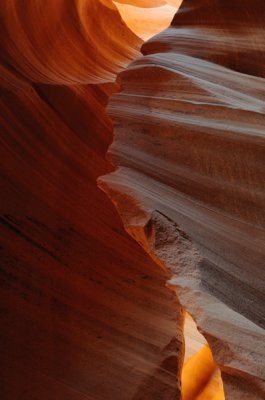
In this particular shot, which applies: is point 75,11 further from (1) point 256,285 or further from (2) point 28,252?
(1) point 256,285

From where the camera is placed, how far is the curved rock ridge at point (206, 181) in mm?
1361

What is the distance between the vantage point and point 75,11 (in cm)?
587

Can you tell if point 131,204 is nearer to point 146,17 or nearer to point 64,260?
point 64,260

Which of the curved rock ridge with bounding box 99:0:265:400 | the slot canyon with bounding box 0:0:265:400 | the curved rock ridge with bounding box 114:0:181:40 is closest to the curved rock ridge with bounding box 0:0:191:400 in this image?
the slot canyon with bounding box 0:0:265:400

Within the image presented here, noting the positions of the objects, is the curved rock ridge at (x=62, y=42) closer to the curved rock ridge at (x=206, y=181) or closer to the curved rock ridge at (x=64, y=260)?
the curved rock ridge at (x=64, y=260)

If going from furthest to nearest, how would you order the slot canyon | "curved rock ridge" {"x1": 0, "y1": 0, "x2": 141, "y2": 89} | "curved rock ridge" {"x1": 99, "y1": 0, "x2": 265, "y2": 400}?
"curved rock ridge" {"x1": 0, "y1": 0, "x2": 141, "y2": 89} → the slot canyon → "curved rock ridge" {"x1": 99, "y1": 0, "x2": 265, "y2": 400}

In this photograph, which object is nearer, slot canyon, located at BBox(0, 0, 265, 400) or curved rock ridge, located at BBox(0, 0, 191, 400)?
slot canyon, located at BBox(0, 0, 265, 400)

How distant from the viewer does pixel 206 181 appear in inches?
82.5

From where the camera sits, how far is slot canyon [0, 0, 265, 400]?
1691mm

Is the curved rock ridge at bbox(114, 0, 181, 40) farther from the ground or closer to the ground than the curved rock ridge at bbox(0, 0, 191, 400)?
farther from the ground

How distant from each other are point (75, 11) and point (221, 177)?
4.62 meters

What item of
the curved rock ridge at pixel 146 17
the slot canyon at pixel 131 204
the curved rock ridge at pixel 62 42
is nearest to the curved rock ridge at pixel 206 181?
the slot canyon at pixel 131 204

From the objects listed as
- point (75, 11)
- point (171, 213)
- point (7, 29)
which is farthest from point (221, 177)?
point (75, 11)

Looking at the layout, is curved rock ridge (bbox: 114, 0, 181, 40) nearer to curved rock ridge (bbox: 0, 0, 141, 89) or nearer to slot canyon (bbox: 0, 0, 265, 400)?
A: curved rock ridge (bbox: 0, 0, 141, 89)
